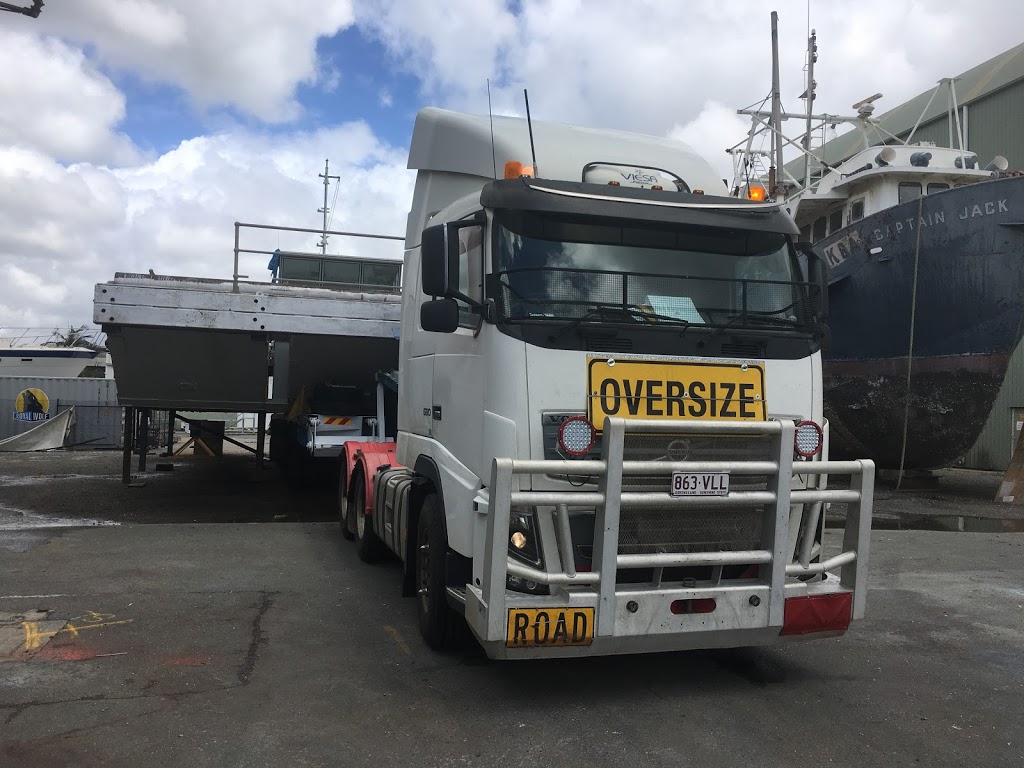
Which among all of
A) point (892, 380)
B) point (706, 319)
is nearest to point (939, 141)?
point (892, 380)

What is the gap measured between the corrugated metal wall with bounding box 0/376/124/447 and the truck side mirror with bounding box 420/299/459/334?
21.5 m

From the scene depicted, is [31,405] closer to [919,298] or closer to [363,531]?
[363,531]

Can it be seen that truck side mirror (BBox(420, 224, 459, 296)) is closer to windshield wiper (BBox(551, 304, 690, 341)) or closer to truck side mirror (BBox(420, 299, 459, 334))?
truck side mirror (BBox(420, 299, 459, 334))

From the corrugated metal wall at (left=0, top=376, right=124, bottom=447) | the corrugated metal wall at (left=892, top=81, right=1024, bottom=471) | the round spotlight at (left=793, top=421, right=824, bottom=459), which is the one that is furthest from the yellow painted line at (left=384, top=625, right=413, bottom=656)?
the corrugated metal wall at (left=0, top=376, right=124, bottom=447)

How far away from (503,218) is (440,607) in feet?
7.45

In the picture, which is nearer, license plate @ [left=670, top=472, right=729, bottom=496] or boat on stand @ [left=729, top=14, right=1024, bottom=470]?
license plate @ [left=670, top=472, right=729, bottom=496]

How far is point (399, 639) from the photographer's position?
5.30 m

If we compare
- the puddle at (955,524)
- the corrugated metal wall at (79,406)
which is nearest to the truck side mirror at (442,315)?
the puddle at (955,524)

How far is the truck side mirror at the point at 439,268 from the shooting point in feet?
14.5

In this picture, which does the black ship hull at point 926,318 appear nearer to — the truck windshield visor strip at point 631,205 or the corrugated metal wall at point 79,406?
the truck windshield visor strip at point 631,205

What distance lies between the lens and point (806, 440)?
4.38 meters

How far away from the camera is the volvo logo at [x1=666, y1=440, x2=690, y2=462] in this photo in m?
4.15

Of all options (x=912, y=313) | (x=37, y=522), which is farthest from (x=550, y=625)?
(x=912, y=313)

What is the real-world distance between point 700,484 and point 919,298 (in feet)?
34.7
